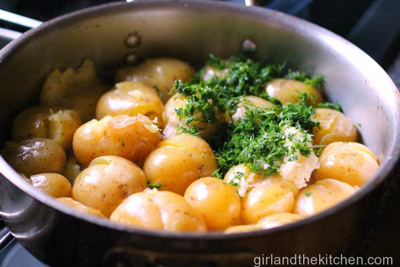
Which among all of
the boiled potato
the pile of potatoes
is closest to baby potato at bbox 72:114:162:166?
the pile of potatoes

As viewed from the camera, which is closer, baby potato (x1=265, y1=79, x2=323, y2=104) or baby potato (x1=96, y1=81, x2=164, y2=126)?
baby potato (x1=96, y1=81, x2=164, y2=126)

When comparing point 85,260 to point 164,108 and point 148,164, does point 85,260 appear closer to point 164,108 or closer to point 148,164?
point 148,164

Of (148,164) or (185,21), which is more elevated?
(185,21)

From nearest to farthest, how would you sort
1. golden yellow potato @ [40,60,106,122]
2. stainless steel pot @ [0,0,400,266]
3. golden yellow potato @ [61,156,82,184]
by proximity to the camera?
stainless steel pot @ [0,0,400,266] → golden yellow potato @ [61,156,82,184] → golden yellow potato @ [40,60,106,122]

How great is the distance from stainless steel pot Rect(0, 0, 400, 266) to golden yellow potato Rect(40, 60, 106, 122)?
30 millimetres

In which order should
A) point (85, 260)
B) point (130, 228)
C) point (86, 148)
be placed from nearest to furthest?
point (130, 228)
point (85, 260)
point (86, 148)

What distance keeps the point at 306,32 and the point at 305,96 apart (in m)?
0.25

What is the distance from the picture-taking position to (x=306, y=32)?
5.53 ft

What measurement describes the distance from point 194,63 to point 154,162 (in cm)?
71

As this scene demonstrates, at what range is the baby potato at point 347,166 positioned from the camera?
4.19ft

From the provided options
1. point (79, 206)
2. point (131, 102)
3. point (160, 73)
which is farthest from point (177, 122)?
point (79, 206)

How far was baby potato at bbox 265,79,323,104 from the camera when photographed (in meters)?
1.63

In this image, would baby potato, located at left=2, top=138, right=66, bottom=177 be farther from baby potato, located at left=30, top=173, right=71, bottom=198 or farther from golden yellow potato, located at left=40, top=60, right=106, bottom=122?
golden yellow potato, located at left=40, top=60, right=106, bottom=122

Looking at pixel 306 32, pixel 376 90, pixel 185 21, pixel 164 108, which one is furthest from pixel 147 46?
pixel 376 90
